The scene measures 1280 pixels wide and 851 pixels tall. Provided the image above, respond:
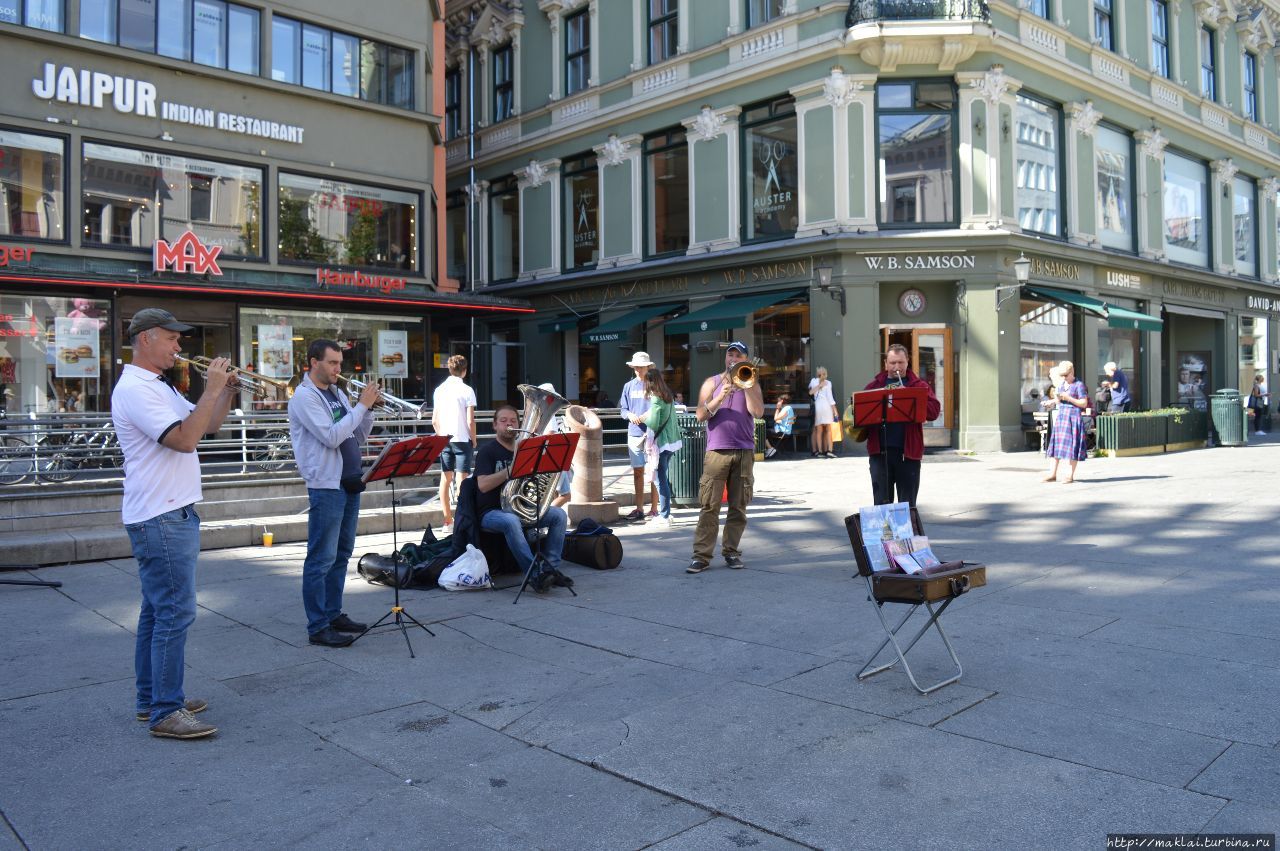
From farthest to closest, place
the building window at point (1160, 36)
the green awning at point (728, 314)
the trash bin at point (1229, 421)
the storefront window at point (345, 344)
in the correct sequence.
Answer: the building window at point (1160, 36) → the trash bin at point (1229, 421) → the green awning at point (728, 314) → the storefront window at point (345, 344)

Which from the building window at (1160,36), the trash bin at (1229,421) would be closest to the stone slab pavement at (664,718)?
the trash bin at (1229,421)

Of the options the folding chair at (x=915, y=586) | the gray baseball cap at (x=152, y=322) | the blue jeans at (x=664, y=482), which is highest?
the gray baseball cap at (x=152, y=322)

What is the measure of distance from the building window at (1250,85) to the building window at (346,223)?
27331 millimetres

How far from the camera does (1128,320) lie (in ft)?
78.6

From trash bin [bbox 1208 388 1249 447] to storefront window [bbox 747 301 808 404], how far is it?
1005cm

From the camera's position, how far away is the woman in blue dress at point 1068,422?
50.7 ft

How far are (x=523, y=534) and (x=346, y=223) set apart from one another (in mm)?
14407

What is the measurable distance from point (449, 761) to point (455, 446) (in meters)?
6.74

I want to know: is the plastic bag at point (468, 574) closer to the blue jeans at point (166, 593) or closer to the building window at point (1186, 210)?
the blue jeans at point (166, 593)

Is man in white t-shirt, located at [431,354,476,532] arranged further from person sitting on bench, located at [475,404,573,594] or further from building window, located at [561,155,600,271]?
building window, located at [561,155,600,271]

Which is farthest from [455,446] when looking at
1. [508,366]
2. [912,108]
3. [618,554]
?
[508,366]

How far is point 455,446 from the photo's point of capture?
11.1 metres

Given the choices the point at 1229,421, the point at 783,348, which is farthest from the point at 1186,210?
the point at 783,348

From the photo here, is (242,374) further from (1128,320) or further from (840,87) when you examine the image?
(1128,320)
